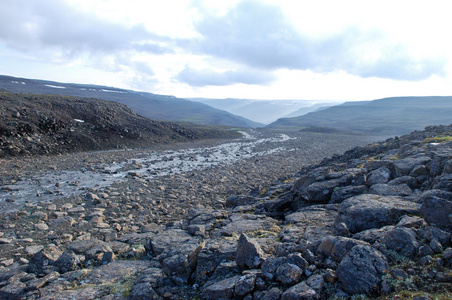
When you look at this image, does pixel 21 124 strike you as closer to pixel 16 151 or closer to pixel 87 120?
pixel 16 151

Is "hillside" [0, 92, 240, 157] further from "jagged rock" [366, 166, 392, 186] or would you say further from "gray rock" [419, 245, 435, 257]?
"gray rock" [419, 245, 435, 257]

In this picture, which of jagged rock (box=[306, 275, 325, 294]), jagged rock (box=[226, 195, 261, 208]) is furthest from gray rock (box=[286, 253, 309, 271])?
jagged rock (box=[226, 195, 261, 208])

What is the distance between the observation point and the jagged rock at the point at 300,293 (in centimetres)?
414

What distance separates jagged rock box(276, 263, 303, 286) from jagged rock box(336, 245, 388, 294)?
620mm

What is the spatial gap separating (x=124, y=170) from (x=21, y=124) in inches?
535

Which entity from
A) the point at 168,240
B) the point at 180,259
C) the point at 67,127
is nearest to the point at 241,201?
the point at 168,240

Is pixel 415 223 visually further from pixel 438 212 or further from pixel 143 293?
pixel 143 293

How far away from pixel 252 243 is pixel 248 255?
24 centimetres

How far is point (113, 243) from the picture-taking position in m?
7.88

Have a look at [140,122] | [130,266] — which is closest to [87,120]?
[140,122]

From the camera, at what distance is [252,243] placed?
18.0ft

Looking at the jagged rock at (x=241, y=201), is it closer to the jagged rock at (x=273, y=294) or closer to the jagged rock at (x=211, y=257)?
the jagged rock at (x=211, y=257)

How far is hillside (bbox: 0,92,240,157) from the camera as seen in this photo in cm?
2367

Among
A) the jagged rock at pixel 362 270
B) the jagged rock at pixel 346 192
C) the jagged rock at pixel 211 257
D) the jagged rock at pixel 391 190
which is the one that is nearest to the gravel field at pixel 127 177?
the jagged rock at pixel 211 257
